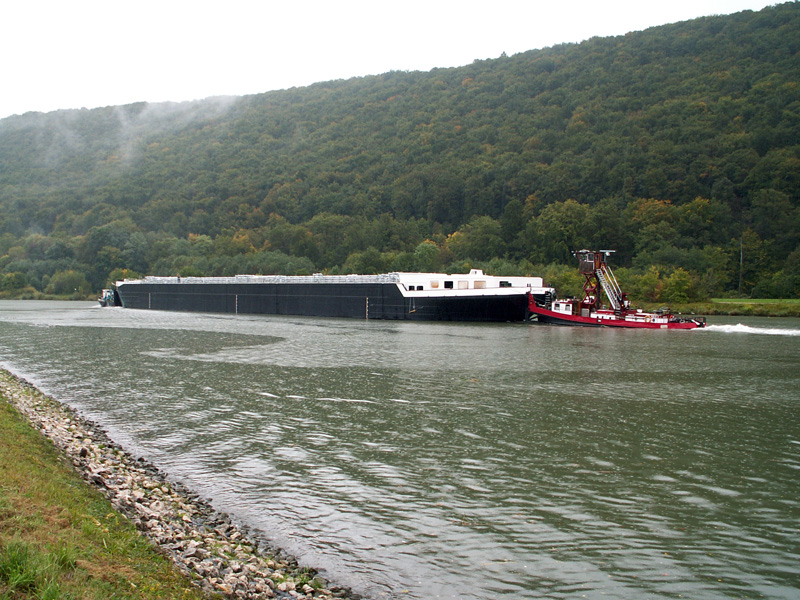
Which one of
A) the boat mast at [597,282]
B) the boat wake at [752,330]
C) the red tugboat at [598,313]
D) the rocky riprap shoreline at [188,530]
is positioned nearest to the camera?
the rocky riprap shoreline at [188,530]

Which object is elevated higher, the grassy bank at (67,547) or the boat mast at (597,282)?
the boat mast at (597,282)

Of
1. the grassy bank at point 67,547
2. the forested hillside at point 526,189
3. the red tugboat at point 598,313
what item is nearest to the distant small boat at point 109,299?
the forested hillside at point 526,189

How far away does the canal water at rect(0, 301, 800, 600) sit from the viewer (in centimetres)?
935

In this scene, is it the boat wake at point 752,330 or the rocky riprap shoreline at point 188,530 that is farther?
the boat wake at point 752,330

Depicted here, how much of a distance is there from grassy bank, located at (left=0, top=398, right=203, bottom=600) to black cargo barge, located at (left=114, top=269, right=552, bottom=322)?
4893cm

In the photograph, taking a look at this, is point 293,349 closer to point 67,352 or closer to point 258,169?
point 67,352

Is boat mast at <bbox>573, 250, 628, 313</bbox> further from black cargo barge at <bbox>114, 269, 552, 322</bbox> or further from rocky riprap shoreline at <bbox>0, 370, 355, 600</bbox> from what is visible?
rocky riprap shoreline at <bbox>0, 370, 355, 600</bbox>

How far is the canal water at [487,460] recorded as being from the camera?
935 centimetres

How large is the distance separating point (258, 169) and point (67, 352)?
16323 cm

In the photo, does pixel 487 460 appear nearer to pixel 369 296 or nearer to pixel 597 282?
pixel 597 282

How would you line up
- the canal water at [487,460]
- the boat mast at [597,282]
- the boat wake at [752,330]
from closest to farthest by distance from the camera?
the canal water at [487,460], the boat wake at [752,330], the boat mast at [597,282]

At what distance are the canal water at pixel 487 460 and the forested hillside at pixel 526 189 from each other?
197 ft

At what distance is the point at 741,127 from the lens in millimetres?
116250

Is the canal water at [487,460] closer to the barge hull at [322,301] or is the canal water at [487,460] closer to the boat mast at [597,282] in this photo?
the boat mast at [597,282]
